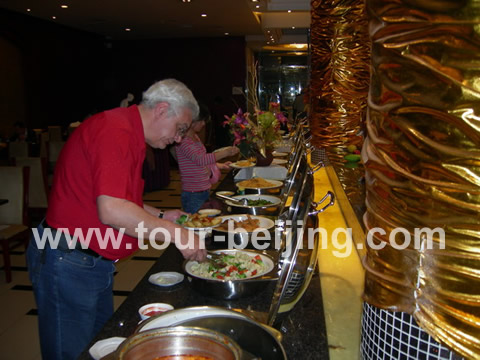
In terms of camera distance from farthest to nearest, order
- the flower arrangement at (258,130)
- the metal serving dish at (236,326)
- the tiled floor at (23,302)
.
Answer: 1. the flower arrangement at (258,130)
2. the tiled floor at (23,302)
3. the metal serving dish at (236,326)

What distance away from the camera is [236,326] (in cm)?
107

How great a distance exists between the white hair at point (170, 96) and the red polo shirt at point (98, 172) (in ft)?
0.24

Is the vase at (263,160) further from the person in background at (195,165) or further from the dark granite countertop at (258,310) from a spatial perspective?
the dark granite countertop at (258,310)

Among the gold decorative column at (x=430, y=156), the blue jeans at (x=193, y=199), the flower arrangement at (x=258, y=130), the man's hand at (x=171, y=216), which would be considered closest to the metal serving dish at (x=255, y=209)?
the man's hand at (x=171, y=216)

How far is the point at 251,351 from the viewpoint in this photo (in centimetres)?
102

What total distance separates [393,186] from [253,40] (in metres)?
14.4

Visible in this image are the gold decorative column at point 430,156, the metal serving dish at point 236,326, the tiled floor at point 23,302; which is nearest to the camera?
the gold decorative column at point 430,156

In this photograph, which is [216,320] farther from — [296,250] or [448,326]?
[448,326]

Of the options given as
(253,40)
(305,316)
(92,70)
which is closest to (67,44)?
(92,70)

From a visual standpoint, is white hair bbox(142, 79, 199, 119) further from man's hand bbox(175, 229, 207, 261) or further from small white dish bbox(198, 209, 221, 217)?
small white dish bbox(198, 209, 221, 217)

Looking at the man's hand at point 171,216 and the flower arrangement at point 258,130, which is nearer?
the man's hand at point 171,216

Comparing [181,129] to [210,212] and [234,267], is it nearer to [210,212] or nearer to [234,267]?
[234,267]

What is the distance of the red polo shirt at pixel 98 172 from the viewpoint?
1576mm

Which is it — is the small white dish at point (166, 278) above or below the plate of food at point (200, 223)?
below
